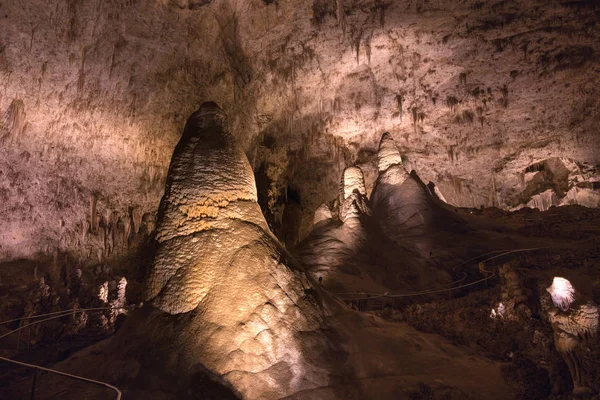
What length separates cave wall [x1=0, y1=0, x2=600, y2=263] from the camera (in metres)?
16.9

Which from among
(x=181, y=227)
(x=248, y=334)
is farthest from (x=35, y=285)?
(x=248, y=334)

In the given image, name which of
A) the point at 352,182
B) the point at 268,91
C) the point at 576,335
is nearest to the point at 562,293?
the point at 576,335

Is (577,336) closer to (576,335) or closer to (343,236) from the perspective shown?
(576,335)

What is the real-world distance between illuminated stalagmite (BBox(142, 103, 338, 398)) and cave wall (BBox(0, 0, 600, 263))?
11.7 meters

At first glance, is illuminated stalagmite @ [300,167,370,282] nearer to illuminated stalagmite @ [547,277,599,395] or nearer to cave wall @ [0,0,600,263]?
cave wall @ [0,0,600,263]

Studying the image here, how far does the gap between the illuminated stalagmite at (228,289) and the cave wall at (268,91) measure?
1168cm

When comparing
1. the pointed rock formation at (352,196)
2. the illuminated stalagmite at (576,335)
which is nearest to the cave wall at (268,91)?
the pointed rock formation at (352,196)

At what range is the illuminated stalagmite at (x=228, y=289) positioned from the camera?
6359 mm

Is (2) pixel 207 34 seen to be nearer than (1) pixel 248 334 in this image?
No

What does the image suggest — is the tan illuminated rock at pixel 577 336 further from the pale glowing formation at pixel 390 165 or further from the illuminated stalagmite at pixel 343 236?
the pale glowing formation at pixel 390 165

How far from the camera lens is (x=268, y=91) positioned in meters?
22.9

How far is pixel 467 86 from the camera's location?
22.0 meters

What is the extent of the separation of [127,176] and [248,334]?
16413mm

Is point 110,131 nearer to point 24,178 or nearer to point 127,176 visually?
point 127,176
